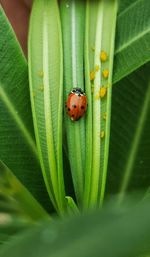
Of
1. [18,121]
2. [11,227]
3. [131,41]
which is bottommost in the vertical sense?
[11,227]

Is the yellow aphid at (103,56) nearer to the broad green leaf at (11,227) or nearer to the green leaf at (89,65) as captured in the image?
the green leaf at (89,65)

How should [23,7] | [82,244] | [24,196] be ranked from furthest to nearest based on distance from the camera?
[23,7] → [24,196] → [82,244]

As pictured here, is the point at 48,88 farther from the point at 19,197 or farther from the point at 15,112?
the point at 19,197

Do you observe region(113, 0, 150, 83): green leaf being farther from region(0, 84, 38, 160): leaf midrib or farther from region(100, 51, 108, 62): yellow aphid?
region(0, 84, 38, 160): leaf midrib

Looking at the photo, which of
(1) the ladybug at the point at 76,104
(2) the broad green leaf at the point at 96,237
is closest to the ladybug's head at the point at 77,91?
(1) the ladybug at the point at 76,104

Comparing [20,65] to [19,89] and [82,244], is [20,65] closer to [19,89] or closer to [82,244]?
→ [19,89]

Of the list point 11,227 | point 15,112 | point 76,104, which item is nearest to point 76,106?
point 76,104

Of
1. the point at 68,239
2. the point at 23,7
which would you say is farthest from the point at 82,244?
the point at 23,7
